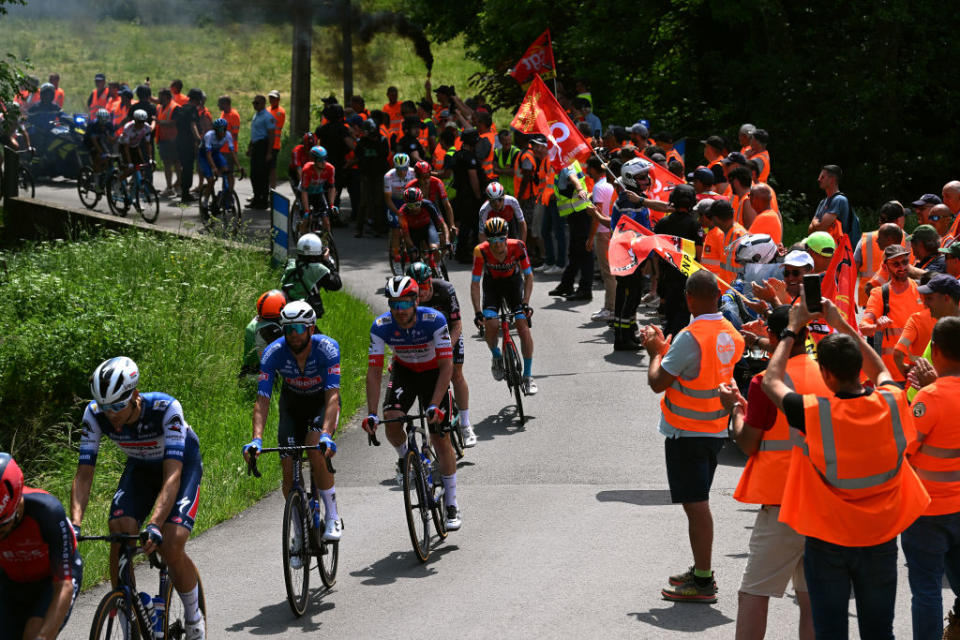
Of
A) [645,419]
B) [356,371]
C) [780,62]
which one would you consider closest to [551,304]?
[356,371]

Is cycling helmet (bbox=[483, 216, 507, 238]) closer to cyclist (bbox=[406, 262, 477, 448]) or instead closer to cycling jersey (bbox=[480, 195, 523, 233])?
cyclist (bbox=[406, 262, 477, 448])

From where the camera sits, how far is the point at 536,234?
67.6 feet

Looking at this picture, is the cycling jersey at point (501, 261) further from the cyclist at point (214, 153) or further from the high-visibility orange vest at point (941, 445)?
the cyclist at point (214, 153)

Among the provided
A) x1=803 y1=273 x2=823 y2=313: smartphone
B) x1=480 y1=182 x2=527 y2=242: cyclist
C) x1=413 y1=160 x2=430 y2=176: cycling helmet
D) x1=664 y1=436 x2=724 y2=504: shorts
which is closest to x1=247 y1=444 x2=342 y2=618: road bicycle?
x1=664 y1=436 x2=724 y2=504: shorts

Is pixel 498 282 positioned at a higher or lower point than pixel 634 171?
lower

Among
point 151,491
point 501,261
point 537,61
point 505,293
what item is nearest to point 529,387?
point 505,293

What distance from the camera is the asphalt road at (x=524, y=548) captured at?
821 centimetres

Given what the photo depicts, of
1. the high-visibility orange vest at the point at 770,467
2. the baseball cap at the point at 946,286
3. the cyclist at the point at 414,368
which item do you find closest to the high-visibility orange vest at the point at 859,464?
the high-visibility orange vest at the point at 770,467

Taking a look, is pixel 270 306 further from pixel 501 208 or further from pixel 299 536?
pixel 299 536

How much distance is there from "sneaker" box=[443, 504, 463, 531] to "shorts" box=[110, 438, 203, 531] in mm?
2824

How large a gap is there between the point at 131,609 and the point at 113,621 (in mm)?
159

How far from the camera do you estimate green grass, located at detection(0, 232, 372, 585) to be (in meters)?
13.1

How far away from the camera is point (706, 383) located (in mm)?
8086

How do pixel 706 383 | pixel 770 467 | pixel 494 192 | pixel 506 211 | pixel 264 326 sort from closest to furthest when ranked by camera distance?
pixel 770 467 → pixel 706 383 → pixel 264 326 → pixel 494 192 → pixel 506 211
